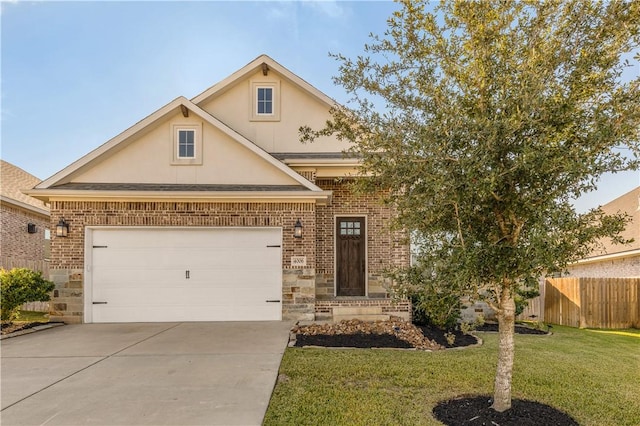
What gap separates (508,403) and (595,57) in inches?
144

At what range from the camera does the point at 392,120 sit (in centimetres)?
457

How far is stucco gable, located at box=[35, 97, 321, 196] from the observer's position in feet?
32.2

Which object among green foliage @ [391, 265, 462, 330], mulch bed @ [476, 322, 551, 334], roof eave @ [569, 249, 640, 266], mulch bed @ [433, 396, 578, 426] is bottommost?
mulch bed @ [476, 322, 551, 334]

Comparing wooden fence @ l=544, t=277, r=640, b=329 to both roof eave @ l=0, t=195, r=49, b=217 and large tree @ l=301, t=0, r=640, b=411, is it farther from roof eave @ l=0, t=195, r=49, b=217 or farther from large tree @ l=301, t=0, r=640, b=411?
roof eave @ l=0, t=195, r=49, b=217

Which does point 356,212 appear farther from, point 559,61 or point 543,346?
point 559,61

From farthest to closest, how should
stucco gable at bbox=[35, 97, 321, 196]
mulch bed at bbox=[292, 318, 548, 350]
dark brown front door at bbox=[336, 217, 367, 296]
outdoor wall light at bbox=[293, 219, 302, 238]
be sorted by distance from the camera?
dark brown front door at bbox=[336, 217, 367, 296], stucco gable at bbox=[35, 97, 321, 196], outdoor wall light at bbox=[293, 219, 302, 238], mulch bed at bbox=[292, 318, 548, 350]

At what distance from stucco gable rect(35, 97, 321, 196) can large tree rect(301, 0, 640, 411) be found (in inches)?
227

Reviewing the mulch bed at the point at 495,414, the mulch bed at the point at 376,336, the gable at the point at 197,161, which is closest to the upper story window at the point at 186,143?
the gable at the point at 197,161

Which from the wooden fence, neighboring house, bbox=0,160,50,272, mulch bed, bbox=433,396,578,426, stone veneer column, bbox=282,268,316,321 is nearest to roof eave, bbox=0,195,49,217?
neighboring house, bbox=0,160,50,272

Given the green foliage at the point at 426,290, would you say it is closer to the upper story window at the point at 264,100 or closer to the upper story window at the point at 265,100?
the upper story window at the point at 264,100

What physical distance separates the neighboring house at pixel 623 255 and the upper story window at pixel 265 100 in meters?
10.9

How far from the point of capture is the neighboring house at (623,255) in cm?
1430

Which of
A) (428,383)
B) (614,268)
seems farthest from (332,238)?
(614,268)

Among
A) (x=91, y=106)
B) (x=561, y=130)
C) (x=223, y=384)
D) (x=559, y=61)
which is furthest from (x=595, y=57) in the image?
(x=91, y=106)
